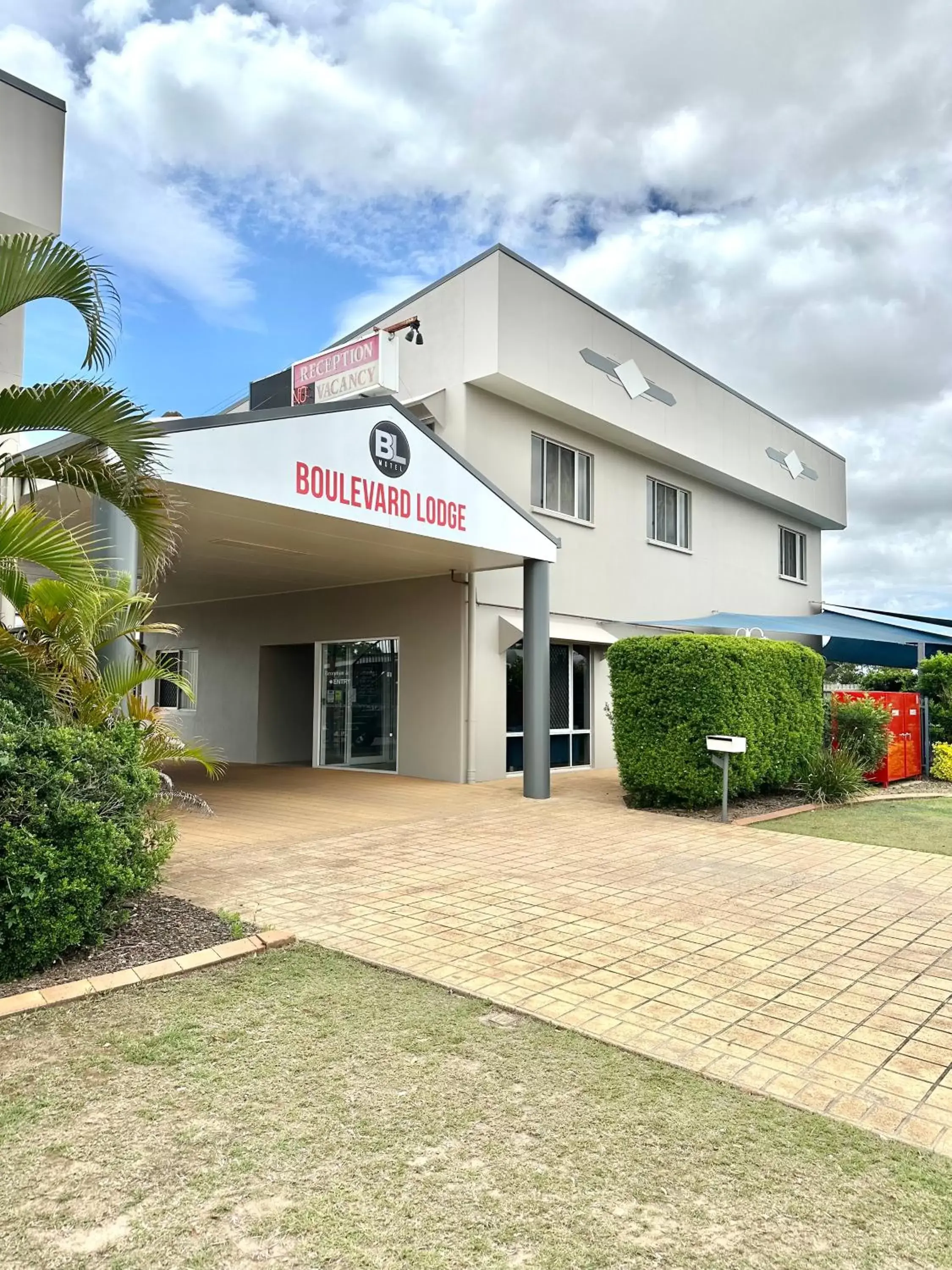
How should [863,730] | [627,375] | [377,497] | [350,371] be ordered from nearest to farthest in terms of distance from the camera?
[377,497] → [863,730] → [350,371] → [627,375]

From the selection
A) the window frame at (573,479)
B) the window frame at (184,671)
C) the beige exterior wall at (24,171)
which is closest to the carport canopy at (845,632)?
the window frame at (573,479)

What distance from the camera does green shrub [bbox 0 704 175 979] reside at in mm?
4496

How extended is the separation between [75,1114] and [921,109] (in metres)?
13.3

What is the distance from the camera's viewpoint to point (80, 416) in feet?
18.3

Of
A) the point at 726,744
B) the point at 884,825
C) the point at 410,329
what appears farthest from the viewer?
the point at 410,329

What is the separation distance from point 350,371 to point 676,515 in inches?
334

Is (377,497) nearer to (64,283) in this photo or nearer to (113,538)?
(113,538)

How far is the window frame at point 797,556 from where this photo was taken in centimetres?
2392

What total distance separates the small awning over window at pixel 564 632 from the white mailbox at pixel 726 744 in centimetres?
394

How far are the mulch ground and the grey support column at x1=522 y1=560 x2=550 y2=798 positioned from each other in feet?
22.2

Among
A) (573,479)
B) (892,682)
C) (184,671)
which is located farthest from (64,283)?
(892,682)

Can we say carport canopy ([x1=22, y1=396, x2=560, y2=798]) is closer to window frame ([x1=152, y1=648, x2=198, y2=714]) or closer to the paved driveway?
the paved driveway

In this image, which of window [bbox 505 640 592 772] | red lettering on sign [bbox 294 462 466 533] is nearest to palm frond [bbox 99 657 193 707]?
red lettering on sign [bbox 294 462 466 533]

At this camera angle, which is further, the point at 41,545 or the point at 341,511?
the point at 341,511
